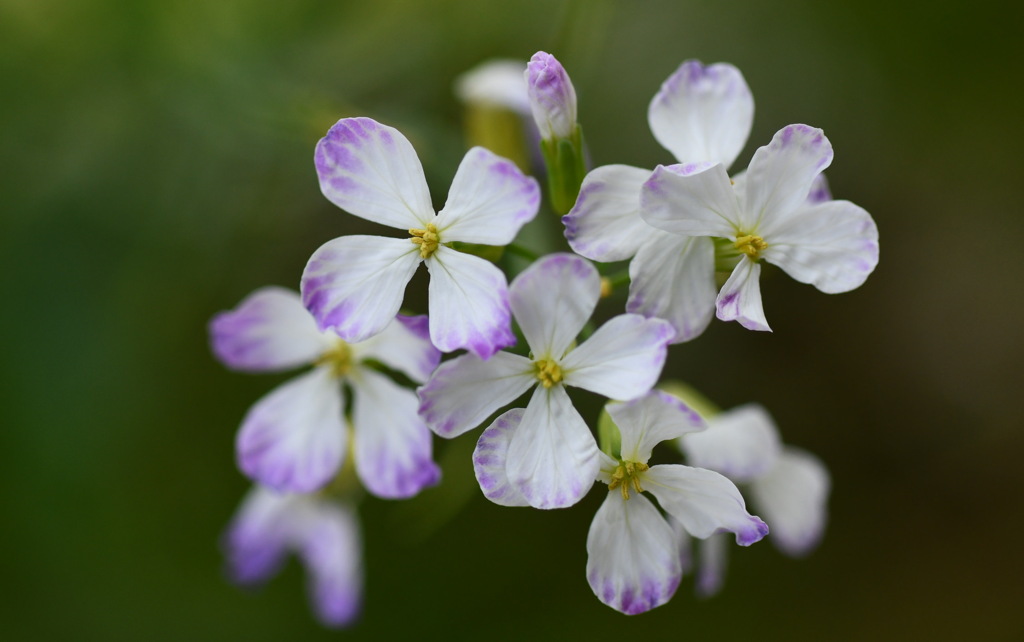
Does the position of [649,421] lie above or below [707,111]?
below

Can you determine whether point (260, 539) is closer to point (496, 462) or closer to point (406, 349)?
point (406, 349)

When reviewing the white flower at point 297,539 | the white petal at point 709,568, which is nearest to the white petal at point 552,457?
the white petal at point 709,568

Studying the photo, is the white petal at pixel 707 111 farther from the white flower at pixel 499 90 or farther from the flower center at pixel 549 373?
the white flower at pixel 499 90

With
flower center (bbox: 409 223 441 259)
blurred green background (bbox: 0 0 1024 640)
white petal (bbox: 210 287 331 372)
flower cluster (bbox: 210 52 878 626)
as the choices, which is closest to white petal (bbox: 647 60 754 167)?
flower cluster (bbox: 210 52 878 626)

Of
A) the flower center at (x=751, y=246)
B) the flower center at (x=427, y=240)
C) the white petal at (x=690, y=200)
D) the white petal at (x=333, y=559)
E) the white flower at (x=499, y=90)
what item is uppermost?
the white flower at (x=499, y=90)

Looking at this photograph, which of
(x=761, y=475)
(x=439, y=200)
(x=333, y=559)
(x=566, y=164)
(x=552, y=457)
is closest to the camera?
(x=552, y=457)

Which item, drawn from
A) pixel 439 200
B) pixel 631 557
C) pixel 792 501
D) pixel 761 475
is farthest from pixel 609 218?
pixel 439 200

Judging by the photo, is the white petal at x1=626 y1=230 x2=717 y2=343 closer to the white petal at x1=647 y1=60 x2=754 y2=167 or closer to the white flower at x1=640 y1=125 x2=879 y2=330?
the white flower at x1=640 y1=125 x2=879 y2=330
